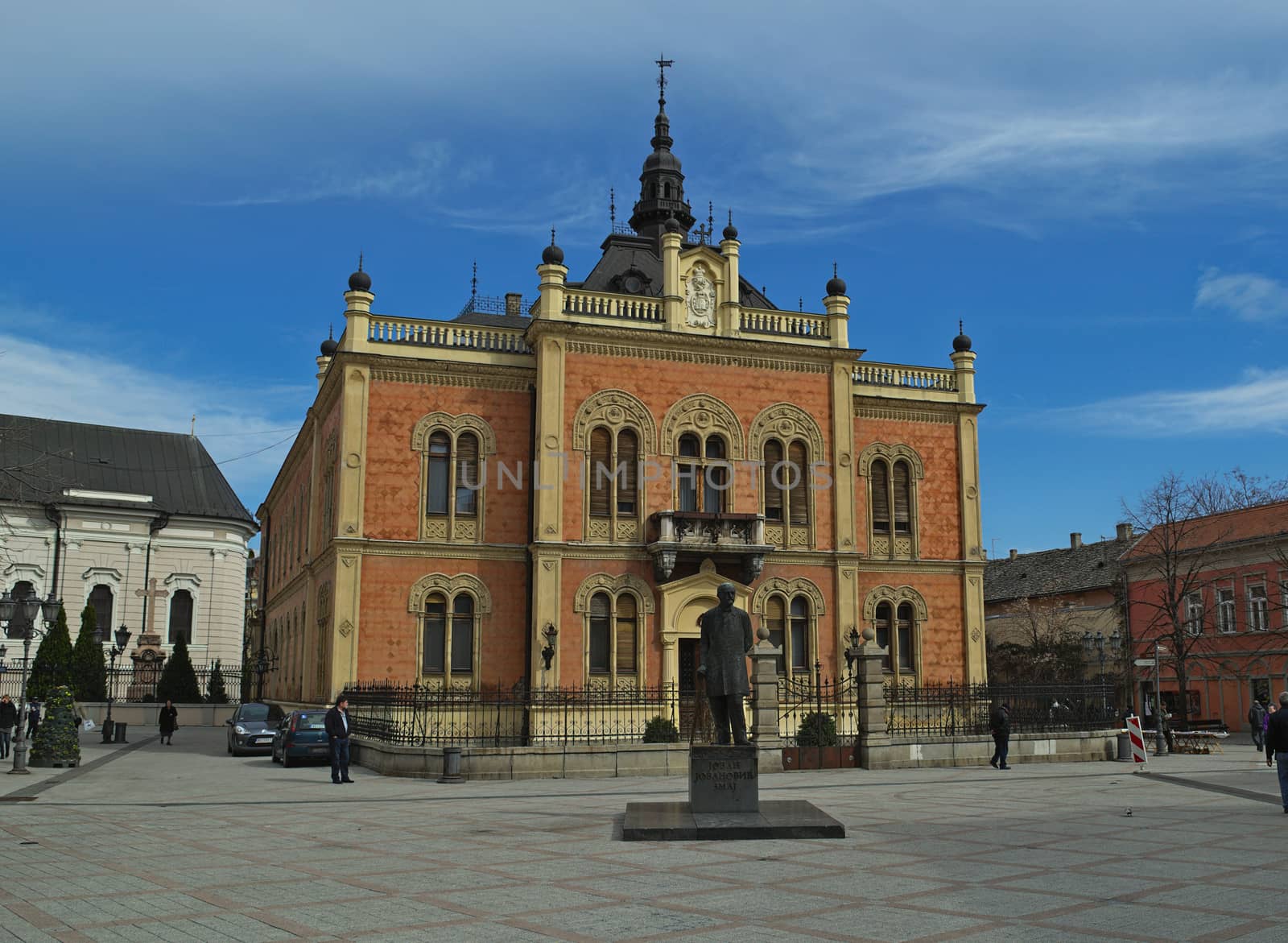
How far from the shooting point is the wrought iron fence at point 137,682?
46875 mm

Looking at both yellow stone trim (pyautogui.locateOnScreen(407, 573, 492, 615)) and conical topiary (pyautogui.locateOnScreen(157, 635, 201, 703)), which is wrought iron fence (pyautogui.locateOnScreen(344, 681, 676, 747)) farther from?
conical topiary (pyautogui.locateOnScreen(157, 635, 201, 703))

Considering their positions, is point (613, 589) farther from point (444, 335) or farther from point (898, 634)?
point (898, 634)

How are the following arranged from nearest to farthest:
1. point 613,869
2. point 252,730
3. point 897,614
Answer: point 613,869 → point 252,730 → point 897,614

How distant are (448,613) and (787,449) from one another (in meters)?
11.4

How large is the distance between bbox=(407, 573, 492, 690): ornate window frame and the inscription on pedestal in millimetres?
19029

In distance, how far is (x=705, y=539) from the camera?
109ft

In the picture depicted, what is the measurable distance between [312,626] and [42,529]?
90.0 ft

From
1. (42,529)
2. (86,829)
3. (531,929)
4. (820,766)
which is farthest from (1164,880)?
(42,529)

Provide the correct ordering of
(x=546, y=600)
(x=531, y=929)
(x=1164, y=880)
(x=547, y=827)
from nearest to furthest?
1. (x=531, y=929)
2. (x=1164, y=880)
3. (x=547, y=827)
4. (x=546, y=600)

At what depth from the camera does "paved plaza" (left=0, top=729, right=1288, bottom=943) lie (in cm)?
828

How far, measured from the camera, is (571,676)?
32219 millimetres

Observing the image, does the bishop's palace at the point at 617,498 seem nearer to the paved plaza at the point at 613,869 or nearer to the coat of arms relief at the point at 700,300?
the coat of arms relief at the point at 700,300

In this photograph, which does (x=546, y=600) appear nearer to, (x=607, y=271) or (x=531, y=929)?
(x=607, y=271)

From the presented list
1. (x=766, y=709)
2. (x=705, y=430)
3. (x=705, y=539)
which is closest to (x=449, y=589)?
(x=705, y=539)
